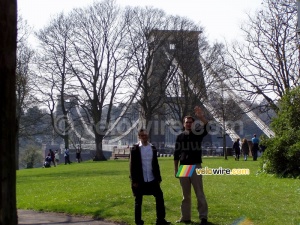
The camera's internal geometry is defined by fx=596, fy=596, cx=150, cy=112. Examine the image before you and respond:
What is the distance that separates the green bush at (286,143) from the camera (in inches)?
862

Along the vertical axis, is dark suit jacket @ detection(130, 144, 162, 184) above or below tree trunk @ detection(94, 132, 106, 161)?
below

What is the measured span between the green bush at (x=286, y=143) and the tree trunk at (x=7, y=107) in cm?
1692

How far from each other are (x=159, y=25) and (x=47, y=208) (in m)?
40.0

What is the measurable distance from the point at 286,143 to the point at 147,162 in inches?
519

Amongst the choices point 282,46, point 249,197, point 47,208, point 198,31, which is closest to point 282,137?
point 249,197

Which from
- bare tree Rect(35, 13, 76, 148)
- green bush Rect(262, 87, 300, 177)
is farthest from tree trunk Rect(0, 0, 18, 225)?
bare tree Rect(35, 13, 76, 148)

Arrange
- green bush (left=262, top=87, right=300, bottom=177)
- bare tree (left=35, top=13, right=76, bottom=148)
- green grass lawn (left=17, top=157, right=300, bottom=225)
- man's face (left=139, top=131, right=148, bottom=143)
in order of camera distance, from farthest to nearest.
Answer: bare tree (left=35, top=13, right=76, bottom=148)
green bush (left=262, top=87, right=300, bottom=177)
green grass lawn (left=17, top=157, right=300, bottom=225)
man's face (left=139, top=131, right=148, bottom=143)

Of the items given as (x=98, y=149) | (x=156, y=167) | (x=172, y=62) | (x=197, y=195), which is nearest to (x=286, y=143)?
(x=197, y=195)

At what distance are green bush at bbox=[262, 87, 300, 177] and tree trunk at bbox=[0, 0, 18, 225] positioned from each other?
16923 mm

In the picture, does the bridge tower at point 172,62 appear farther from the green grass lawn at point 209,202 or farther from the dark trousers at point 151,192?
the dark trousers at point 151,192

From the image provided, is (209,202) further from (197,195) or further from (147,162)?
(147,162)

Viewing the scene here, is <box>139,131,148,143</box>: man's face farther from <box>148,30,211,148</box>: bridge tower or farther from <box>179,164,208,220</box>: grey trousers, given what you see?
<box>148,30,211,148</box>: bridge tower

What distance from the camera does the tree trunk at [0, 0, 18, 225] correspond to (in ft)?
19.0

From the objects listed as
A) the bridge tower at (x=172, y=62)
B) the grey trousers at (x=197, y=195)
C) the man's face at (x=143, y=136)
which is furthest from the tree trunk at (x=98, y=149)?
the man's face at (x=143, y=136)
